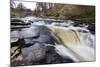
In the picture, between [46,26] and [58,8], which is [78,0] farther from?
[46,26]

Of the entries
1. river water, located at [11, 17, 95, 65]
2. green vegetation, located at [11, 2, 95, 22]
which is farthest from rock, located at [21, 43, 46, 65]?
green vegetation, located at [11, 2, 95, 22]

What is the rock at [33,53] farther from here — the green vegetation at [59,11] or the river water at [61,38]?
the green vegetation at [59,11]

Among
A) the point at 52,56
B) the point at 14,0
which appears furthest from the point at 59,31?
the point at 14,0

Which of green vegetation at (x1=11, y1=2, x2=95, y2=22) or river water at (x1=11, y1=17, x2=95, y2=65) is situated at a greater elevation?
green vegetation at (x1=11, y1=2, x2=95, y2=22)

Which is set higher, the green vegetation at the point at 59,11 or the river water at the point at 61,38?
the green vegetation at the point at 59,11

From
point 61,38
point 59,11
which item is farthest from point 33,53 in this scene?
point 59,11

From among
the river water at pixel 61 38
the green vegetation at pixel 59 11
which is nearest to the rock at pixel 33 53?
the river water at pixel 61 38

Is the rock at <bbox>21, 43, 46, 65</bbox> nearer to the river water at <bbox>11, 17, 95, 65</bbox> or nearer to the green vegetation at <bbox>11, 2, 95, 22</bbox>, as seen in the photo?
the river water at <bbox>11, 17, 95, 65</bbox>

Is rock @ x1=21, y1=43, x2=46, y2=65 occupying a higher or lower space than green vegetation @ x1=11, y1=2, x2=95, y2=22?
lower
